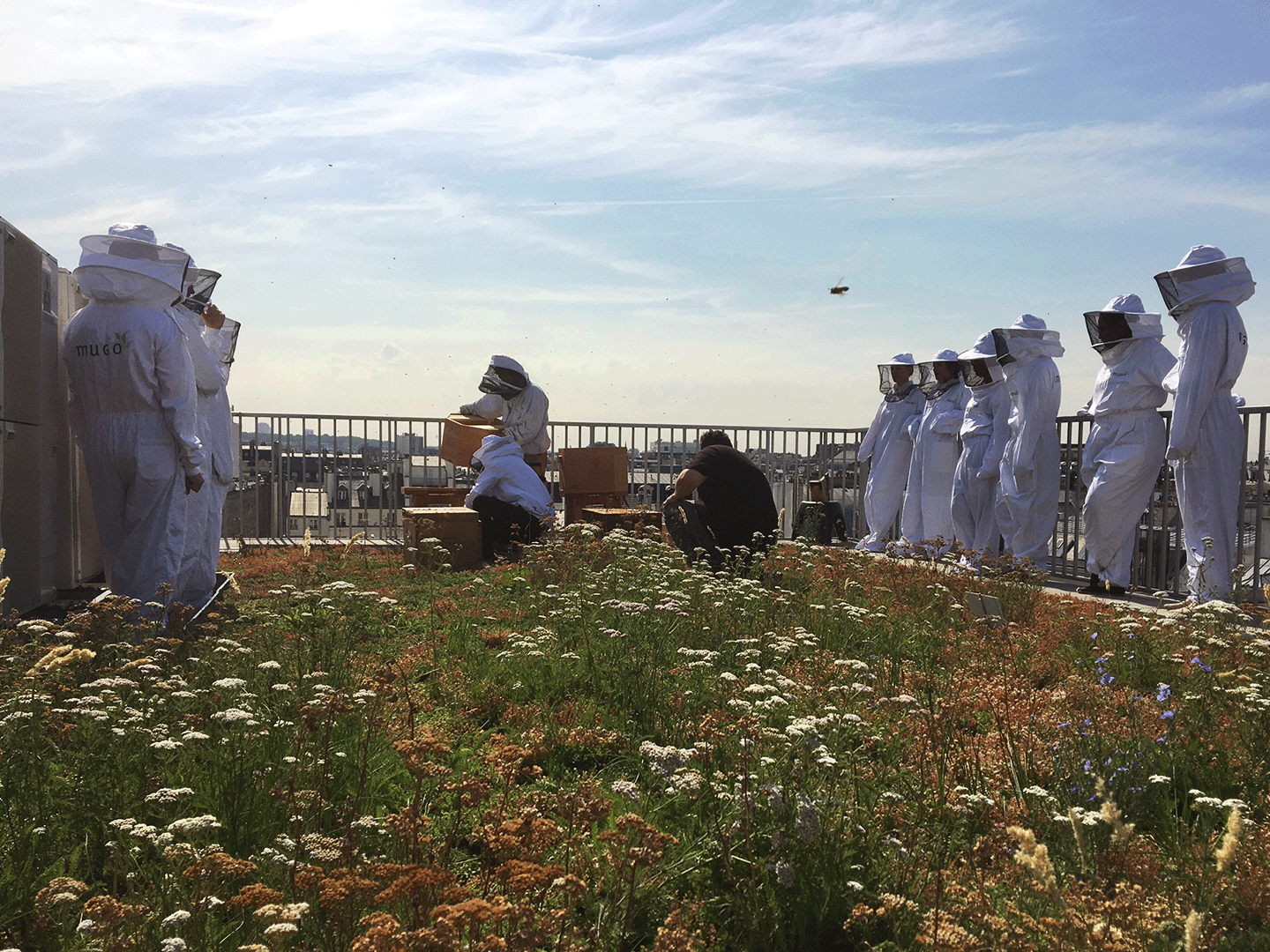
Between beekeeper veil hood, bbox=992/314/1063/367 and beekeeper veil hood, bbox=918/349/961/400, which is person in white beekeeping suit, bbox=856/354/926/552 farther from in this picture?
beekeeper veil hood, bbox=992/314/1063/367

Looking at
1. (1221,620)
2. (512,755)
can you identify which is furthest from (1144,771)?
(512,755)

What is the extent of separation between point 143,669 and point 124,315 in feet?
14.6

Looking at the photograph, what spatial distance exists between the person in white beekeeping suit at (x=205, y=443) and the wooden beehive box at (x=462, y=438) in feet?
21.3

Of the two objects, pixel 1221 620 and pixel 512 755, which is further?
pixel 1221 620

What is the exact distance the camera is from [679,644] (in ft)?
21.1

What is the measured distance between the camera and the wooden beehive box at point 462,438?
1681 centimetres

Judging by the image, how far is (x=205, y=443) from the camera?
956 centimetres

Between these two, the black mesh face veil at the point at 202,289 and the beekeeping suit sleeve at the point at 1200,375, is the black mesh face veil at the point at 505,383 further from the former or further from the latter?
the beekeeping suit sleeve at the point at 1200,375

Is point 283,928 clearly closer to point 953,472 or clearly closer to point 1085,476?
point 1085,476

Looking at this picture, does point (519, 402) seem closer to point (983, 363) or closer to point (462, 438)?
point (462, 438)

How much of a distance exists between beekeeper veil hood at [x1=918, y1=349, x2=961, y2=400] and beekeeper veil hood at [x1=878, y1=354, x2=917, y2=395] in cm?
107

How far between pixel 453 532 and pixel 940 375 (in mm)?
8162

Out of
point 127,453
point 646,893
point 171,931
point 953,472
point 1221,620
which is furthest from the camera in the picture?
point 953,472

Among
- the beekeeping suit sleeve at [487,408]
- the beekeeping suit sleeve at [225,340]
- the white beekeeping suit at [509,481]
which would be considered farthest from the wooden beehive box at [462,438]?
the beekeeping suit sleeve at [225,340]
